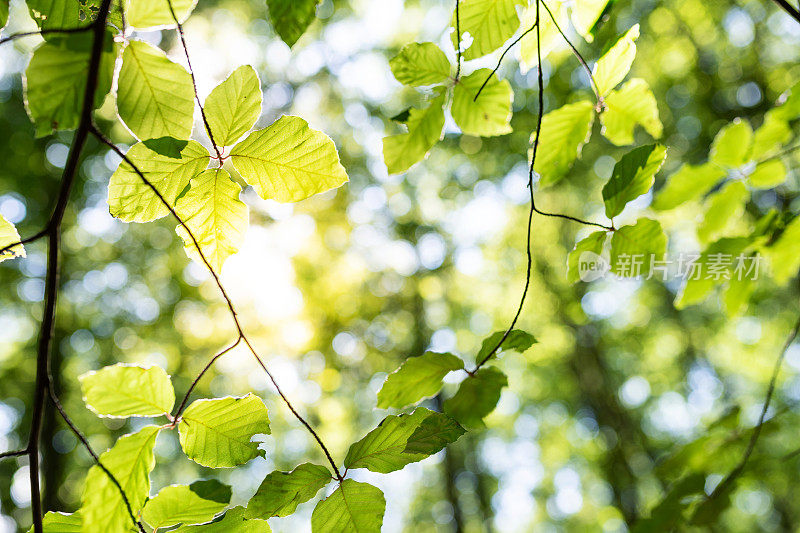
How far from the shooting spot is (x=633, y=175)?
2.19 feet

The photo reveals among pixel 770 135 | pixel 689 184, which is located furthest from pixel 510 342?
pixel 770 135

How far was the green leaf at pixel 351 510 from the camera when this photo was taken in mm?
519

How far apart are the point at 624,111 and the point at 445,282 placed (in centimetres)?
854

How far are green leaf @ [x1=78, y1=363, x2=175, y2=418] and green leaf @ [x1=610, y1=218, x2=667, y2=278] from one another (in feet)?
2.06

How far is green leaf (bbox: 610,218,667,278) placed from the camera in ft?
2.36

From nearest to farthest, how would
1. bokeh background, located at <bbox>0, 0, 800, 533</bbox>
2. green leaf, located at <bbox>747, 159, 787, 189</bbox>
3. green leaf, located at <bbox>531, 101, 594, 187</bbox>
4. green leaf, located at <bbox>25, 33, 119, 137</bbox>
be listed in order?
green leaf, located at <bbox>25, 33, 119, 137</bbox>, green leaf, located at <bbox>531, 101, 594, 187</bbox>, green leaf, located at <bbox>747, 159, 787, 189</bbox>, bokeh background, located at <bbox>0, 0, 800, 533</bbox>

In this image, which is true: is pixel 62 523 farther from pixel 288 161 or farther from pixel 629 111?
pixel 629 111

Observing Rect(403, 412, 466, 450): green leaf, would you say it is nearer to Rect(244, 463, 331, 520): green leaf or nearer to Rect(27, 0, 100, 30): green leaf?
Rect(244, 463, 331, 520): green leaf

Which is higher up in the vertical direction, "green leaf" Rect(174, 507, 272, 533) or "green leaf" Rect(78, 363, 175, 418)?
"green leaf" Rect(78, 363, 175, 418)

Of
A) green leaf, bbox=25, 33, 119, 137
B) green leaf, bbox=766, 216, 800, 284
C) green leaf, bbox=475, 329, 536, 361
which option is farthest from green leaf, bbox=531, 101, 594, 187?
green leaf, bbox=25, 33, 119, 137

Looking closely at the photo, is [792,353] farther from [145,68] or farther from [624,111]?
[145,68]

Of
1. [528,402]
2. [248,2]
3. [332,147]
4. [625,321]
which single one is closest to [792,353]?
[625,321]

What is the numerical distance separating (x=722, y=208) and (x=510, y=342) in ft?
2.20

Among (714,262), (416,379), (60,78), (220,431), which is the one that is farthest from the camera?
(714,262)
